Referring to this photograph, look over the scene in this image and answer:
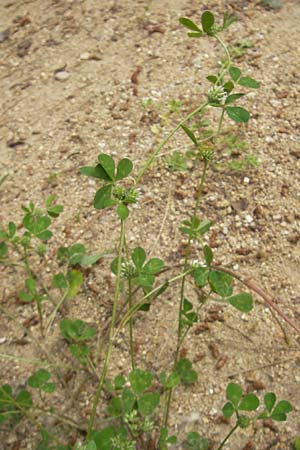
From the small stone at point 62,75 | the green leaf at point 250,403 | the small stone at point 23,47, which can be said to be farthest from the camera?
the small stone at point 23,47

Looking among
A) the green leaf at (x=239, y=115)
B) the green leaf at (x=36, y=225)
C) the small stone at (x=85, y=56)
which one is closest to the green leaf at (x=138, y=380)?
the green leaf at (x=36, y=225)

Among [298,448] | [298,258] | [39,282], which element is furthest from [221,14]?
[298,448]

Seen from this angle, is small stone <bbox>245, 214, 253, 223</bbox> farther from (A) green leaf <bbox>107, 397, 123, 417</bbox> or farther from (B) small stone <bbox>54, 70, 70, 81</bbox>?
(B) small stone <bbox>54, 70, 70, 81</bbox>

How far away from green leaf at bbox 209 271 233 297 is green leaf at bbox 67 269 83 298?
21.6 inches

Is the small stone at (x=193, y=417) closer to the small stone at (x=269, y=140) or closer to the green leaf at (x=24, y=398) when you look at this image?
the green leaf at (x=24, y=398)

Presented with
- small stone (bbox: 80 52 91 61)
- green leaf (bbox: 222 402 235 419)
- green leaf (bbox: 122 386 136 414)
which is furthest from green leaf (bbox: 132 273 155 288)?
small stone (bbox: 80 52 91 61)

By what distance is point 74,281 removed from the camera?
193cm

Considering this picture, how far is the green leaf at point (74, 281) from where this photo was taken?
192 centimetres

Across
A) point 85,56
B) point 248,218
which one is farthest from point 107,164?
point 85,56

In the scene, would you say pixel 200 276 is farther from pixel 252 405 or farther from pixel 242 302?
pixel 252 405

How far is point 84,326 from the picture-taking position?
71.7 inches

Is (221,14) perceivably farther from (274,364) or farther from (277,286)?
(274,364)

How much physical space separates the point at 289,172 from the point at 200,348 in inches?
34.3

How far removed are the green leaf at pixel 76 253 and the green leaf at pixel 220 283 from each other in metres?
0.61
